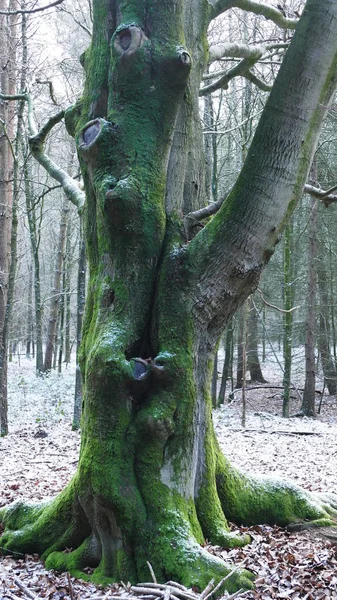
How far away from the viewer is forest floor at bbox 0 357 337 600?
3311 mm

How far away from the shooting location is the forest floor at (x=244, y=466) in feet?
10.9

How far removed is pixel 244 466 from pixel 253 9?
6.10 metres

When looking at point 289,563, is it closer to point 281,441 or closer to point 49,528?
point 49,528

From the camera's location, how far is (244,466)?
761cm

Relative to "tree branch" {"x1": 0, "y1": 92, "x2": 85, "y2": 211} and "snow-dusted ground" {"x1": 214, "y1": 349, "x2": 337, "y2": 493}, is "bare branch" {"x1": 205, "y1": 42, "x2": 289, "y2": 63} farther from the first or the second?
"snow-dusted ground" {"x1": 214, "y1": 349, "x2": 337, "y2": 493}

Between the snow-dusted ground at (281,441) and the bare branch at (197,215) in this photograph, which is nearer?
the bare branch at (197,215)

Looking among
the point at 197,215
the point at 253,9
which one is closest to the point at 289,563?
the point at 197,215

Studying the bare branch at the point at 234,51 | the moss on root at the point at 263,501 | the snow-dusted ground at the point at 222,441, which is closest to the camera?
the moss on root at the point at 263,501

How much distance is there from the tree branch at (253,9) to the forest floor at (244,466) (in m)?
4.73

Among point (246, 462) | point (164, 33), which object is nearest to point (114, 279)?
point (164, 33)

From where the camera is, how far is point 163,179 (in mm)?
3979

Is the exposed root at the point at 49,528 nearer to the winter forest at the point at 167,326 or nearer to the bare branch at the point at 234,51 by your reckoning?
the winter forest at the point at 167,326

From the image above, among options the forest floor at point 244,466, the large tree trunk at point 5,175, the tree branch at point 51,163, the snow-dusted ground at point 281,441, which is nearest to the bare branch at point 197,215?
the tree branch at point 51,163

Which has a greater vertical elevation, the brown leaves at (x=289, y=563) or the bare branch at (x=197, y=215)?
the bare branch at (x=197, y=215)
